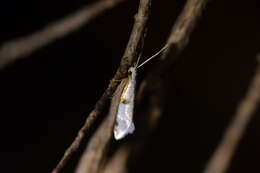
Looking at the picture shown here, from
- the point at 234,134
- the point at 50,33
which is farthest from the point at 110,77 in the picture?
the point at 234,134

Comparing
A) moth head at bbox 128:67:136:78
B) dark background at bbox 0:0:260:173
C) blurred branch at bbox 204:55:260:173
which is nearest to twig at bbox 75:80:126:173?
moth head at bbox 128:67:136:78

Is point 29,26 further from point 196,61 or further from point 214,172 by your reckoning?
point 214,172

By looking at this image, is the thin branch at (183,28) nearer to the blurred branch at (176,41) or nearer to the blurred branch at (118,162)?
the blurred branch at (176,41)

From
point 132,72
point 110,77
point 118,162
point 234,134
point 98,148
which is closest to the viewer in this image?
point 132,72

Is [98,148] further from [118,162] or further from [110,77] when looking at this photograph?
[110,77]

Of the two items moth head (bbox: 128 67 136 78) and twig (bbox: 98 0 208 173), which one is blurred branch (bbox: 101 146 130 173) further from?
moth head (bbox: 128 67 136 78)

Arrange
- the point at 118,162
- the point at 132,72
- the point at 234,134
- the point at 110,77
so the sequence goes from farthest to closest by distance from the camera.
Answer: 1. the point at 110,77
2. the point at 234,134
3. the point at 118,162
4. the point at 132,72

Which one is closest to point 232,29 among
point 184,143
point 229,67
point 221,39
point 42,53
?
point 221,39
